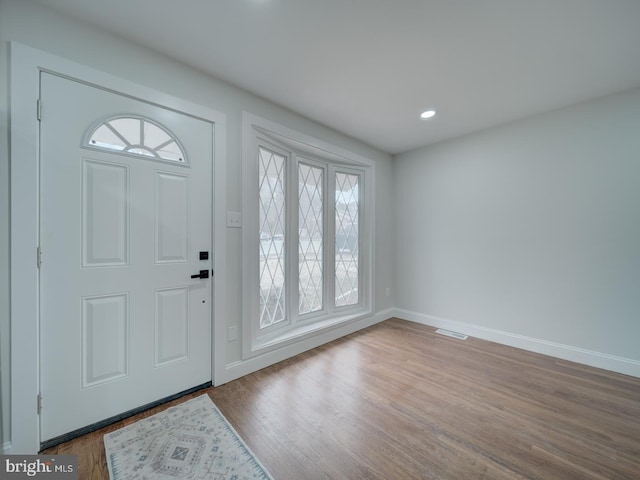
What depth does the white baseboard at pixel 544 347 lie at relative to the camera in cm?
226

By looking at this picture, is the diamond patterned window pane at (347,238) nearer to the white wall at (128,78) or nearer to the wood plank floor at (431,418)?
the white wall at (128,78)

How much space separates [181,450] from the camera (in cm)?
141

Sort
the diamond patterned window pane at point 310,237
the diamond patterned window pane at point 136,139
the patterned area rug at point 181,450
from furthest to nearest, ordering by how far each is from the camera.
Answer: the diamond patterned window pane at point 310,237
the diamond patterned window pane at point 136,139
the patterned area rug at point 181,450

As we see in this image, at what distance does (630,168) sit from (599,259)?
850 millimetres

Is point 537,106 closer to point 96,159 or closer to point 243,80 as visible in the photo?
point 243,80

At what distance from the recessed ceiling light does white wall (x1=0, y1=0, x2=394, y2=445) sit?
1104 millimetres

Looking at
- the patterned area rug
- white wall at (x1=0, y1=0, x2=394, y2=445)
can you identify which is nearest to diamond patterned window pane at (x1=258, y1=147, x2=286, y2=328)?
white wall at (x1=0, y1=0, x2=394, y2=445)

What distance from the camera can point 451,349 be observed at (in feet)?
9.07

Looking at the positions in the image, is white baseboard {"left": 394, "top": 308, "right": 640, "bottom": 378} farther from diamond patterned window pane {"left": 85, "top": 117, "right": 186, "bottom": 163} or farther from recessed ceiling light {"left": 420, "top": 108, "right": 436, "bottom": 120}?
diamond patterned window pane {"left": 85, "top": 117, "right": 186, "bottom": 163}

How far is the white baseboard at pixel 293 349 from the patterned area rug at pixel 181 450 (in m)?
0.45

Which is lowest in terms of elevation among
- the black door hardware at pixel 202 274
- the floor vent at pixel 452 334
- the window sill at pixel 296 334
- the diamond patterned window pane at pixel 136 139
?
the floor vent at pixel 452 334

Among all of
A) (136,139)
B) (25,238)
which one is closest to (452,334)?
(136,139)

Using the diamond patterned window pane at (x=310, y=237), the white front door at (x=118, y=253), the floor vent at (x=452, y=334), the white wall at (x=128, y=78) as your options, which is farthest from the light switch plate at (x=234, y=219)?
the floor vent at (x=452, y=334)

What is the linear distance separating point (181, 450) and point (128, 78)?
2.35 meters
